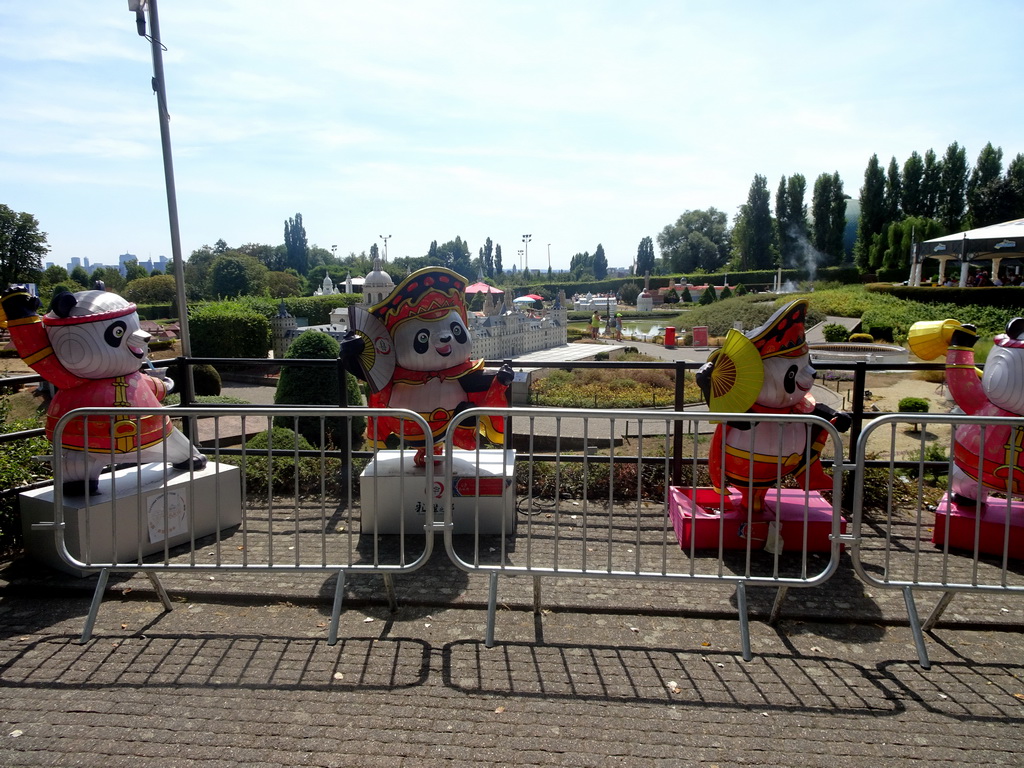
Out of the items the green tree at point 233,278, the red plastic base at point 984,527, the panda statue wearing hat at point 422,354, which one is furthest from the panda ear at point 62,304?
the green tree at point 233,278

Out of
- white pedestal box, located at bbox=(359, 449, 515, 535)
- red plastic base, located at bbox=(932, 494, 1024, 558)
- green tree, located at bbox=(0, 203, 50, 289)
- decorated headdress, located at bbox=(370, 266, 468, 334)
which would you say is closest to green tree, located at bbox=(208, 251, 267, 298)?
green tree, located at bbox=(0, 203, 50, 289)

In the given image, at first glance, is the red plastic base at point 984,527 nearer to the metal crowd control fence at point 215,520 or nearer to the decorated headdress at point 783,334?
the decorated headdress at point 783,334

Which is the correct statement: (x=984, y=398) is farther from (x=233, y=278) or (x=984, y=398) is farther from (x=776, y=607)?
(x=233, y=278)

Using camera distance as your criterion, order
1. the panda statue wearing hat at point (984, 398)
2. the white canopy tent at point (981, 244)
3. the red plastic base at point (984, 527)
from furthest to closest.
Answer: the white canopy tent at point (981, 244), the red plastic base at point (984, 527), the panda statue wearing hat at point (984, 398)

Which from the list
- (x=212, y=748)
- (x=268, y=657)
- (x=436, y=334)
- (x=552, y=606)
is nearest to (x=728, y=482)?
(x=552, y=606)

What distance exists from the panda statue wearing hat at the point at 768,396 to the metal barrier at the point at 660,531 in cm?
5

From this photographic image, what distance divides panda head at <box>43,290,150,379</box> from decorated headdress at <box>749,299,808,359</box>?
159 inches

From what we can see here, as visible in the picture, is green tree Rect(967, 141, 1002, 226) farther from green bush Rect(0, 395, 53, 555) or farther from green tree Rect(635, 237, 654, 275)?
green bush Rect(0, 395, 53, 555)

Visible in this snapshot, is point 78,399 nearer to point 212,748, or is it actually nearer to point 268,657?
point 268,657

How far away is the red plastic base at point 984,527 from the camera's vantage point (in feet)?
14.8

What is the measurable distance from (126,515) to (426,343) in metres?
2.21

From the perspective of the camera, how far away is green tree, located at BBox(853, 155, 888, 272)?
55938 millimetres

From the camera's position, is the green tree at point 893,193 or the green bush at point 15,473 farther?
the green tree at point 893,193

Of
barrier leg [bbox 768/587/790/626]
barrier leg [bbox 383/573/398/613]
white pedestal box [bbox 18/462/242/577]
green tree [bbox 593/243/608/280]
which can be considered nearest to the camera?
barrier leg [bbox 768/587/790/626]
